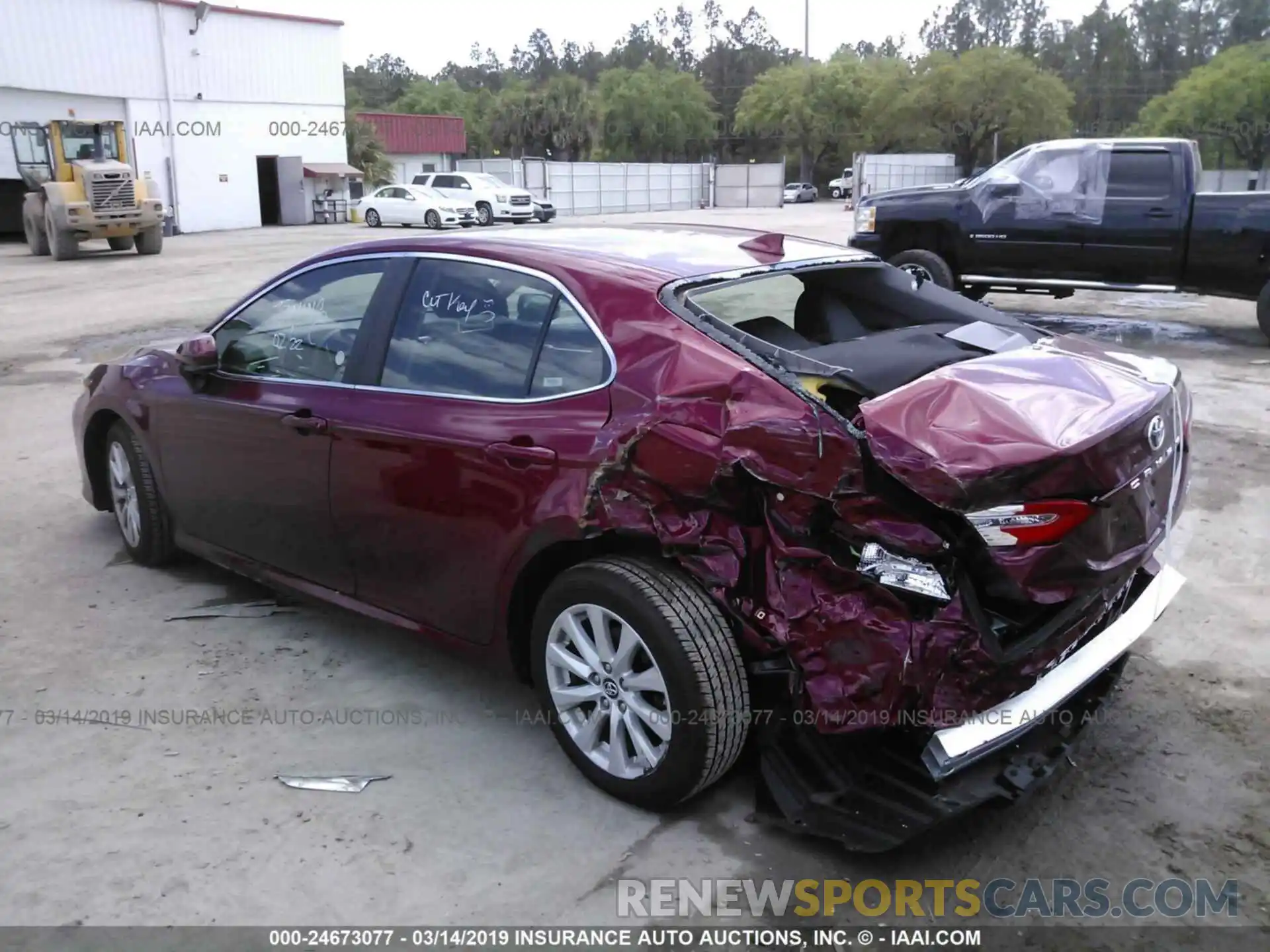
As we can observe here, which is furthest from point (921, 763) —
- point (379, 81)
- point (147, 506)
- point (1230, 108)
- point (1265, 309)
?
point (379, 81)

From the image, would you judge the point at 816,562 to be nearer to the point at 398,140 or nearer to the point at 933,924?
the point at 933,924

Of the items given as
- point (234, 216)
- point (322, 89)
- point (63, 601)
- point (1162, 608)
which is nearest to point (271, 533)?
point (63, 601)

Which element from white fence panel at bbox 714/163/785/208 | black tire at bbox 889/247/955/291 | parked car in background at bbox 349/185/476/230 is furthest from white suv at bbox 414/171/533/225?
black tire at bbox 889/247/955/291

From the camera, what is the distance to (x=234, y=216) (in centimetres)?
3731

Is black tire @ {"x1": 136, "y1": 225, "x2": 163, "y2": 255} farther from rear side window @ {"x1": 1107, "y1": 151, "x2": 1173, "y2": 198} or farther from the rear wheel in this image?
rear side window @ {"x1": 1107, "y1": 151, "x2": 1173, "y2": 198}

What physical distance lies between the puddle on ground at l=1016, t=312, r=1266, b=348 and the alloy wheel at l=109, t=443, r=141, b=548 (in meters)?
9.02

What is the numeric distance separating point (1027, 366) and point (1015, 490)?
0.72 meters

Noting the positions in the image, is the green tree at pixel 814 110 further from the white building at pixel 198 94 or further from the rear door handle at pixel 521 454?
the rear door handle at pixel 521 454

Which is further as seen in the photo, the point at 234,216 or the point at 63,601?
the point at 234,216

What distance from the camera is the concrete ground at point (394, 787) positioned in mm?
2971

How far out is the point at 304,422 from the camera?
3971 mm

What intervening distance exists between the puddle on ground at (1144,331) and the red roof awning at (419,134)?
1749 inches

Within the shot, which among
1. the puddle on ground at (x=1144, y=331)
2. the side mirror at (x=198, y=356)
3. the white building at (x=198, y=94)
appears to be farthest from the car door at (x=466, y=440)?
the white building at (x=198, y=94)

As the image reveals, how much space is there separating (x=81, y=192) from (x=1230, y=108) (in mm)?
50068
